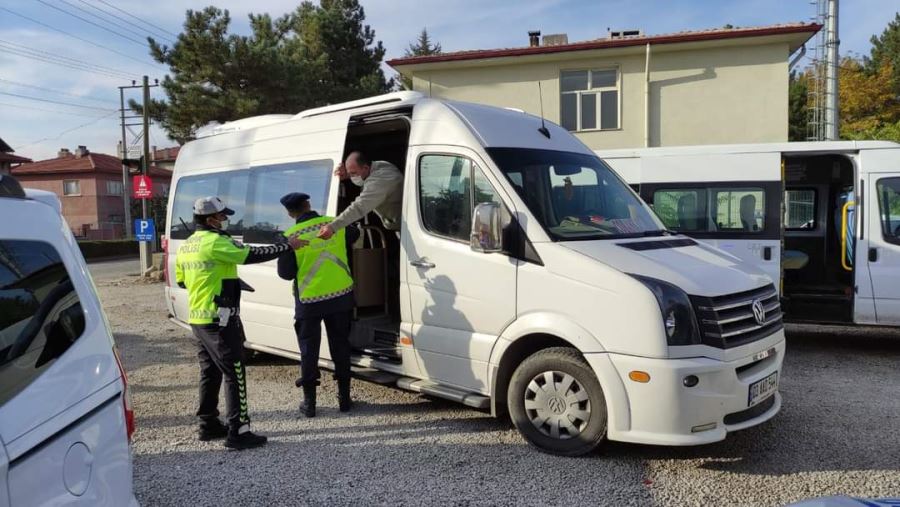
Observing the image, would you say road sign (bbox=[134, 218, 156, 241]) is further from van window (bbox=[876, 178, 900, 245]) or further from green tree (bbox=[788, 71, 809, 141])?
green tree (bbox=[788, 71, 809, 141])

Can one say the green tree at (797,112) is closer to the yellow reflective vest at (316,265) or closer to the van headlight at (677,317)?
the yellow reflective vest at (316,265)

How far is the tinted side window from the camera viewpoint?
198 inches

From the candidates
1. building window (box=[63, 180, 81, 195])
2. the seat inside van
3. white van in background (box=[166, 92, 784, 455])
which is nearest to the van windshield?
white van in background (box=[166, 92, 784, 455])

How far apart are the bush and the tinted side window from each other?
30866 mm

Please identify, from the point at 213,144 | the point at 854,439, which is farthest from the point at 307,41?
the point at 854,439

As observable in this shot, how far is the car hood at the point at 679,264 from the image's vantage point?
4.11 meters

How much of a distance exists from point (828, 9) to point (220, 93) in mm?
19794

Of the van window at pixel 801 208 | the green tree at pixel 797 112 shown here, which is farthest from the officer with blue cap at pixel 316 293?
the green tree at pixel 797 112

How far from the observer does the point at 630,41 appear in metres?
16.2

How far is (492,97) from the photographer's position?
1786cm

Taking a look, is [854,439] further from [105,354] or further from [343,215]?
[105,354]

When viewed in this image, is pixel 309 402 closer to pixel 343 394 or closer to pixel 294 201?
pixel 343 394

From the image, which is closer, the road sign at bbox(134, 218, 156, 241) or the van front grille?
the van front grille

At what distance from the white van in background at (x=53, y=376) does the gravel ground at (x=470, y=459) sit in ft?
6.21
